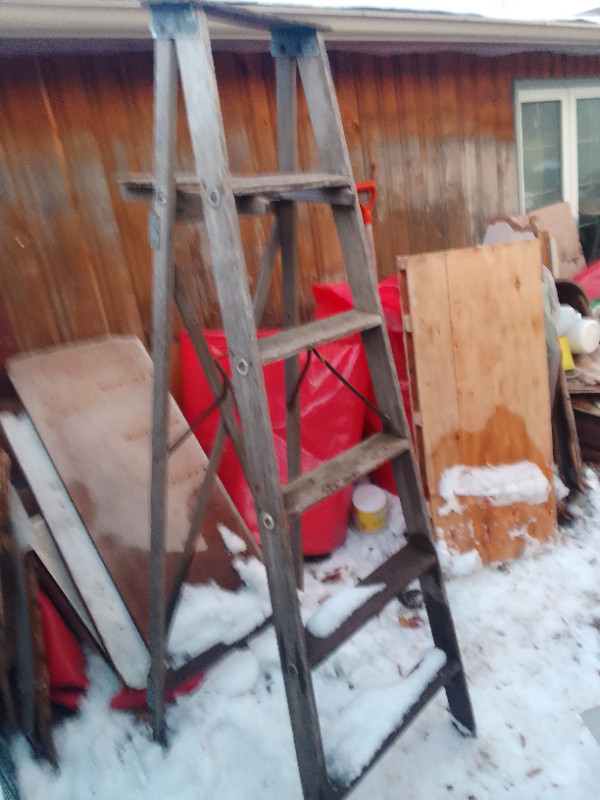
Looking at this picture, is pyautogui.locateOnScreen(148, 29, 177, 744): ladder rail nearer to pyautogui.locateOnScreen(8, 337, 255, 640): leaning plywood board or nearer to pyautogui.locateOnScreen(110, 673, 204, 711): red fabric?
pyautogui.locateOnScreen(110, 673, 204, 711): red fabric

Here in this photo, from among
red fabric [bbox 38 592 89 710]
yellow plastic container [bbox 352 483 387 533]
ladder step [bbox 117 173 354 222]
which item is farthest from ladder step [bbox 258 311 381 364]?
yellow plastic container [bbox 352 483 387 533]

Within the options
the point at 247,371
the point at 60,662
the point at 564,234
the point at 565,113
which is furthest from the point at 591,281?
the point at 60,662

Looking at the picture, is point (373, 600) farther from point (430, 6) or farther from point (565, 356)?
point (430, 6)

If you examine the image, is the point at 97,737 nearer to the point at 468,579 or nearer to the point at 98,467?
the point at 98,467

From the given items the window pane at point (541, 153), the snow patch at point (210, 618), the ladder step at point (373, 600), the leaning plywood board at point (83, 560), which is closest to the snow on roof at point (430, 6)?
the window pane at point (541, 153)

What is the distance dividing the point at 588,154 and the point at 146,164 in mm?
4496

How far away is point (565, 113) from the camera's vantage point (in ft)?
14.4

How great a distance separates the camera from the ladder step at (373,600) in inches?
49.4

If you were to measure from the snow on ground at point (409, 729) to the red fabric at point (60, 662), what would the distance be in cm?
6

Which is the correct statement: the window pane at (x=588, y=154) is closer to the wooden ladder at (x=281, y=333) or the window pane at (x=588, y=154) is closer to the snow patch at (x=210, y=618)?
the wooden ladder at (x=281, y=333)

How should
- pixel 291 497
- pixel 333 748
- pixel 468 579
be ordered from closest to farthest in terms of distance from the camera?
pixel 291 497
pixel 333 748
pixel 468 579

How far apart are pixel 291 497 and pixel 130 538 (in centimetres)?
100

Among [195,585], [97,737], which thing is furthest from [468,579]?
[97,737]

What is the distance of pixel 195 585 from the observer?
199 centimetres
